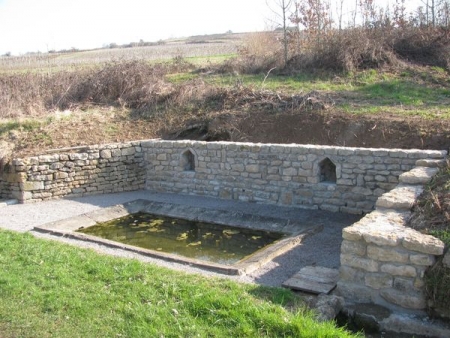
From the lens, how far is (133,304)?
529 centimetres

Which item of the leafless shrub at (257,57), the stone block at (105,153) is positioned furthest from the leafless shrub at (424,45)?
the stone block at (105,153)

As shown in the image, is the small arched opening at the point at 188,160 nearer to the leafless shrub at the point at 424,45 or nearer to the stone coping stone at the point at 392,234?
the stone coping stone at the point at 392,234

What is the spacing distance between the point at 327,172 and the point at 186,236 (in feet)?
10.7

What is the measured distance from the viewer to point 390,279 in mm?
5480

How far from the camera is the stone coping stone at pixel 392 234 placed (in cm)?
527

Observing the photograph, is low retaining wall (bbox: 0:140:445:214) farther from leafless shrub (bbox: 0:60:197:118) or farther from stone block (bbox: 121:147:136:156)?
leafless shrub (bbox: 0:60:197:118)

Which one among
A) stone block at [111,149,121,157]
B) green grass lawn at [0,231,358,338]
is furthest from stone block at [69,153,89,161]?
green grass lawn at [0,231,358,338]

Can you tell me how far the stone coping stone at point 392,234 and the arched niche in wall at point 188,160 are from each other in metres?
6.25

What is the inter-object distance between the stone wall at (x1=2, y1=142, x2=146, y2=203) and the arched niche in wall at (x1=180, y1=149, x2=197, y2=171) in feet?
4.47

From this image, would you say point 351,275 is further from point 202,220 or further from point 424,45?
point 424,45

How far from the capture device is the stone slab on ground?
5.96 metres

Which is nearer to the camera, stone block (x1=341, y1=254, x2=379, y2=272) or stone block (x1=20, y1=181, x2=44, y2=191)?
stone block (x1=341, y1=254, x2=379, y2=272)

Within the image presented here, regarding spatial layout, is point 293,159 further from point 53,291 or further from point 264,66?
point 264,66

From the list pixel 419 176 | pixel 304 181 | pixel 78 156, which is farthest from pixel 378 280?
pixel 78 156
